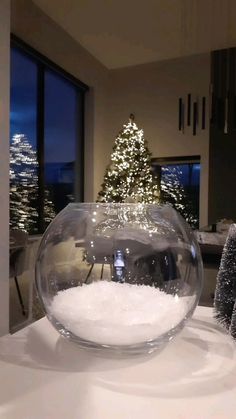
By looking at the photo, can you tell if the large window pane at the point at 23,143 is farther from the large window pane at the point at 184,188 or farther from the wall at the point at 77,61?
the large window pane at the point at 184,188

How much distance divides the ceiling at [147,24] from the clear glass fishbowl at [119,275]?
3.97m

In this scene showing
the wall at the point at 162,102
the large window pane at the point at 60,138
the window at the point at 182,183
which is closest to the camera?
the large window pane at the point at 60,138

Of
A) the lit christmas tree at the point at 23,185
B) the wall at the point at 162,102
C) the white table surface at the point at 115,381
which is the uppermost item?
the wall at the point at 162,102

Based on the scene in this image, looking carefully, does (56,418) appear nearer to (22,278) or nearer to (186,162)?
(22,278)

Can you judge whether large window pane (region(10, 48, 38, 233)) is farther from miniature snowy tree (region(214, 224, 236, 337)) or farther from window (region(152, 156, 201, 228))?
miniature snowy tree (region(214, 224, 236, 337))

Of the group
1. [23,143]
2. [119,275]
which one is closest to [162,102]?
[23,143]

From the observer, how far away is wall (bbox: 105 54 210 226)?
6.02m

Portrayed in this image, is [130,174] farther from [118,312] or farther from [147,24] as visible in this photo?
[118,312]

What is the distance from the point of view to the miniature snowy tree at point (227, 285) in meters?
0.64

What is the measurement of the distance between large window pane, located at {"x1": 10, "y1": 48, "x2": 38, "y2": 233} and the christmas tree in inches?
52.2

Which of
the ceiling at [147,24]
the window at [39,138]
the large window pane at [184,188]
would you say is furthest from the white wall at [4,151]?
the large window pane at [184,188]

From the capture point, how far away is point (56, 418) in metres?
0.41

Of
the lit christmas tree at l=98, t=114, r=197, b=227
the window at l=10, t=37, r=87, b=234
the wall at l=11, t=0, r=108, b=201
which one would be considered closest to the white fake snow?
the window at l=10, t=37, r=87, b=234

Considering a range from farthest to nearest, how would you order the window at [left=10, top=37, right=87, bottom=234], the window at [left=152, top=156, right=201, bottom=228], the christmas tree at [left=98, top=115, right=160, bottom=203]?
the window at [left=152, top=156, right=201, bottom=228]
the christmas tree at [left=98, top=115, right=160, bottom=203]
the window at [left=10, top=37, right=87, bottom=234]
